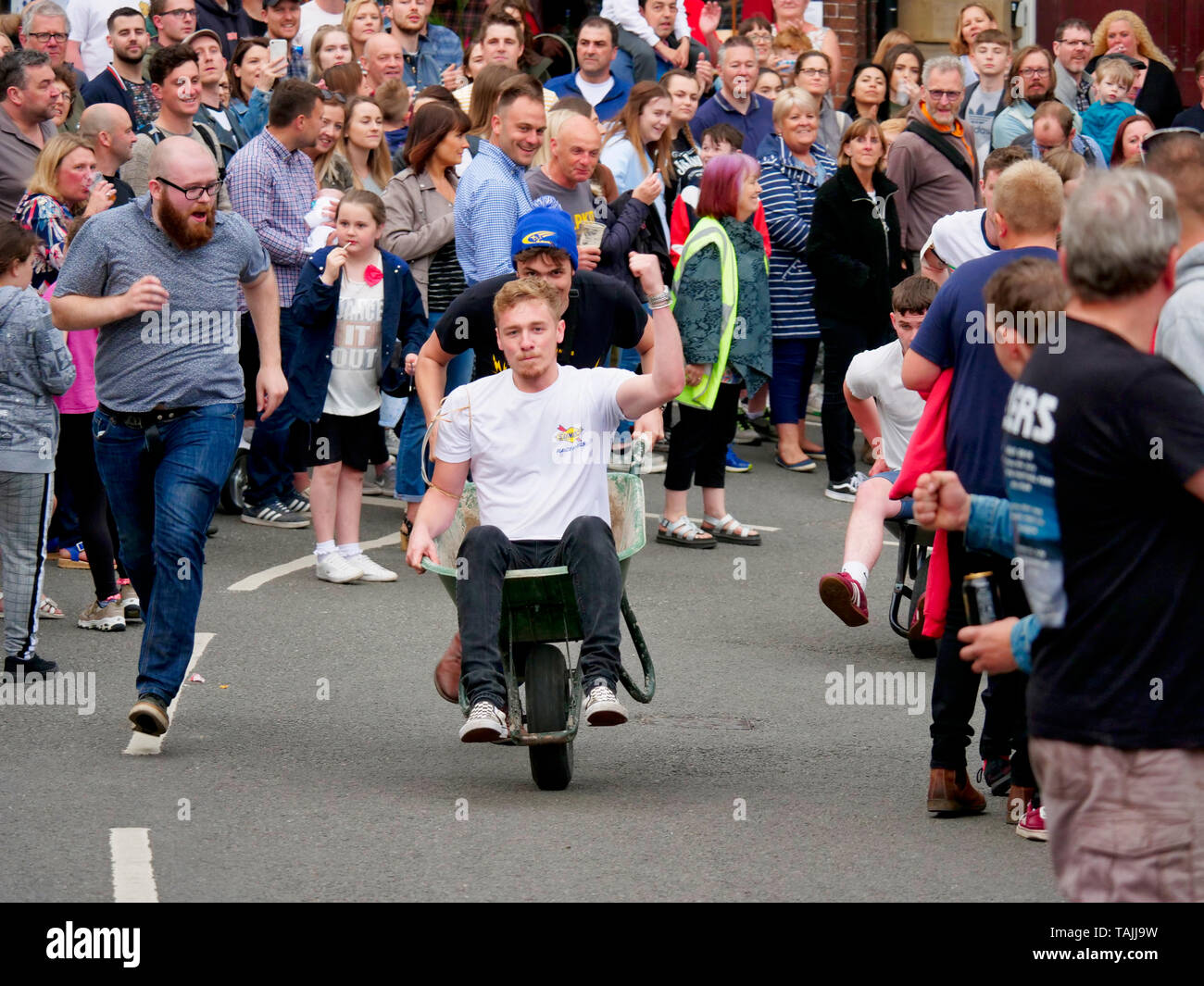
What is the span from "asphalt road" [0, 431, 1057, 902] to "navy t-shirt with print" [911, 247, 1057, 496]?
3.97ft

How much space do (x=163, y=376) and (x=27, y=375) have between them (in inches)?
52.8

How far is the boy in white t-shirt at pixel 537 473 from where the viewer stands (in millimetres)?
6254

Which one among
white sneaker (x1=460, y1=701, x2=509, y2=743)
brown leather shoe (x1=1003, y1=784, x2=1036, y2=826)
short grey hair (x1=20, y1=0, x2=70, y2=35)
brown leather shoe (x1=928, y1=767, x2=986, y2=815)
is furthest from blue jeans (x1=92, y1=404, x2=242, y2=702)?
short grey hair (x1=20, y1=0, x2=70, y2=35)

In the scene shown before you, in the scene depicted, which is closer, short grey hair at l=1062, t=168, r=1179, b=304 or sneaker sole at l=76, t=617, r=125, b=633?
short grey hair at l=1062, t=168, r=1179, b=304

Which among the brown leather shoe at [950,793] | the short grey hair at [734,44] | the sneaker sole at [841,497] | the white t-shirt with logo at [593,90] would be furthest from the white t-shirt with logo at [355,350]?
the short grey hair at [734,44]

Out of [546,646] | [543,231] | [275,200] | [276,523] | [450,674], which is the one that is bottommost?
[276,523]

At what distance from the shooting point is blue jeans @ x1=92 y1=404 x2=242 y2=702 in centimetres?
689

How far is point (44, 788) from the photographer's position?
21.3 ft

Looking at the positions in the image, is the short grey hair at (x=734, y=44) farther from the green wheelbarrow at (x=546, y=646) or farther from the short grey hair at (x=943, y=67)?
the green wheelbarrow at (x=546, y=646)

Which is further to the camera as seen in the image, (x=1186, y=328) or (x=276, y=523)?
(x=276, y=523)

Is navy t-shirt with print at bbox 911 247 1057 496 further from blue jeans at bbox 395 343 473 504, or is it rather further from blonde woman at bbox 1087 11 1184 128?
blonde woman at bbox 1087 11 1184 128

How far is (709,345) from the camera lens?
11.0 metres

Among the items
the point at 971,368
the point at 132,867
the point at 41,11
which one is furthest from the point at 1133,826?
the point at 41,11

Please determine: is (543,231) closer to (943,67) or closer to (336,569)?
(336,569)
